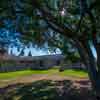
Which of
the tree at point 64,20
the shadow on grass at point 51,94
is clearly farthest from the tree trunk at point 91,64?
the shadow on grass at point 51,94

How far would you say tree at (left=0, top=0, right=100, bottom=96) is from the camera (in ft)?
35.1

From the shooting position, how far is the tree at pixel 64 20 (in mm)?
10703

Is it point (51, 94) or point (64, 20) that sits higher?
point (64, 20)

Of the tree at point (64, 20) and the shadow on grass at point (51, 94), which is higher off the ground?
the tree at point (64, 20)

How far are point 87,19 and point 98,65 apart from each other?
1917 mm

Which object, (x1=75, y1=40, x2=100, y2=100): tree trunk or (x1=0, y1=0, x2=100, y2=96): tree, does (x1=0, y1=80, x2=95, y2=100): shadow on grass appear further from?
(x1=0, y1=0, x2=100, y2=96): tree

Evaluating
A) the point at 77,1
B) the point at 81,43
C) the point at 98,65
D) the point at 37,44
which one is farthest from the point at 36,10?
the point at 37,44

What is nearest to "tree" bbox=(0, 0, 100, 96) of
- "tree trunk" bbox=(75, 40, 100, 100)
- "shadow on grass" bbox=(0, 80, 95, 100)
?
"tree trunk" bbox=(75, 40, 100, 100)

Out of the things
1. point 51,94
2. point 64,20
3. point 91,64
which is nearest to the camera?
point 64,20

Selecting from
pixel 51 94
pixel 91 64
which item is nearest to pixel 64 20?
pixel 91 64

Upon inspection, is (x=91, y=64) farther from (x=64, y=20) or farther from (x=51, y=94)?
(x=51, y=94)

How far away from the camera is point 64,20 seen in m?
11.8

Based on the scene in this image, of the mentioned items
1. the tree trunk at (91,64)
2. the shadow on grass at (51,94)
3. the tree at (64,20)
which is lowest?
the shadow on grass at (51,94)

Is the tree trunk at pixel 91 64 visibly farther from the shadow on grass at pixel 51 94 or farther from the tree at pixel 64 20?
the shadow on grass at pixel 51 94
